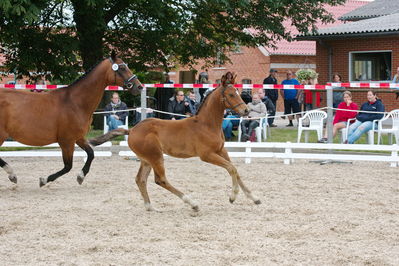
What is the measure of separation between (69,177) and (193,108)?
578 cm

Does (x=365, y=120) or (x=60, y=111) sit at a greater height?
(x=60, y=111)

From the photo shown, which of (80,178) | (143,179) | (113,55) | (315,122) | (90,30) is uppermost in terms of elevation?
(90,30)

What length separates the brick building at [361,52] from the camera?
84.5 ft

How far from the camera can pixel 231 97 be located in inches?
352

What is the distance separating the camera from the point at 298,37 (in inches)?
1040

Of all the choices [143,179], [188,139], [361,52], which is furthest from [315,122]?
[361,52]

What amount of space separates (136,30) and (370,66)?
9644 millimetres

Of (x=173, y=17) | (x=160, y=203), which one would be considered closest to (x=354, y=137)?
(x=160, y=203)

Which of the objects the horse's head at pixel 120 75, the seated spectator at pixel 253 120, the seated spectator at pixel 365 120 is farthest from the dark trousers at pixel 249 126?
the horse's head at pixel 120 75

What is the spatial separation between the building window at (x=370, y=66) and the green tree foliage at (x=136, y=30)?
332cm

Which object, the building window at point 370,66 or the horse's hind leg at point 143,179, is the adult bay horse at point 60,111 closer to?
the horse's hind leg at point 143,179

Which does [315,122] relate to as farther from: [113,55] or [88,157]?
[88,157]

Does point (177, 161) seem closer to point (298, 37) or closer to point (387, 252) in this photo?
point (387, 252)

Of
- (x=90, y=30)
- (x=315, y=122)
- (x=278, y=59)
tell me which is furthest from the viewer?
(x=278, y=59)
